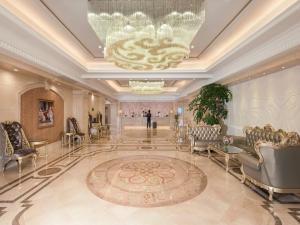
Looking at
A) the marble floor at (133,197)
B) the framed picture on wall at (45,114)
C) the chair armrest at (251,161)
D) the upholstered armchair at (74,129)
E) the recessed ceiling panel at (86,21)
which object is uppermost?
the recessed ceiling panel at (86,21)

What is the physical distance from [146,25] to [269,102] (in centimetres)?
454

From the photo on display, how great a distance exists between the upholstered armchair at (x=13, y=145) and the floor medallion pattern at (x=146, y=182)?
201 cm

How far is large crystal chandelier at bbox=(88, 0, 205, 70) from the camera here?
3.04 metres

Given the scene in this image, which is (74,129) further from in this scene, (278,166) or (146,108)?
(146,108)

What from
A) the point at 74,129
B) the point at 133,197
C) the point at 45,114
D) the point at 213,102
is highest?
the point at 213,102

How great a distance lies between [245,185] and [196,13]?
3628mm

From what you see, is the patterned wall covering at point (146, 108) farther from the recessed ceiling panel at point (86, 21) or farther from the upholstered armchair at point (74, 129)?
the recessed ceiling panel at point (86, 21)

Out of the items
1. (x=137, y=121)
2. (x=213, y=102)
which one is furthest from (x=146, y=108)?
(x=213, y=102)

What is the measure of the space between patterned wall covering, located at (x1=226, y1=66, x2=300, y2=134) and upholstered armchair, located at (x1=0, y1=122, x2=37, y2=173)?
7.00 meters

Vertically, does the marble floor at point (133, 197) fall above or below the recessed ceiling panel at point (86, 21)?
below

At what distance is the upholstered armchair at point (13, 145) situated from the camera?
17.2 feet

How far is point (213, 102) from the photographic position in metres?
8.08

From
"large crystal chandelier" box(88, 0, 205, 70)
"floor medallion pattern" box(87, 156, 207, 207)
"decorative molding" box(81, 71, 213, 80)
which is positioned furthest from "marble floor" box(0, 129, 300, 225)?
"decorative molding" box(81, 71, 213, 80)

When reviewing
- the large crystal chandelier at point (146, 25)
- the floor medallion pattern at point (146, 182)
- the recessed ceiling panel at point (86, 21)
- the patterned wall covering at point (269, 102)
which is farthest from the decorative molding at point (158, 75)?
the large crystal chandelier at point (146, 25)
